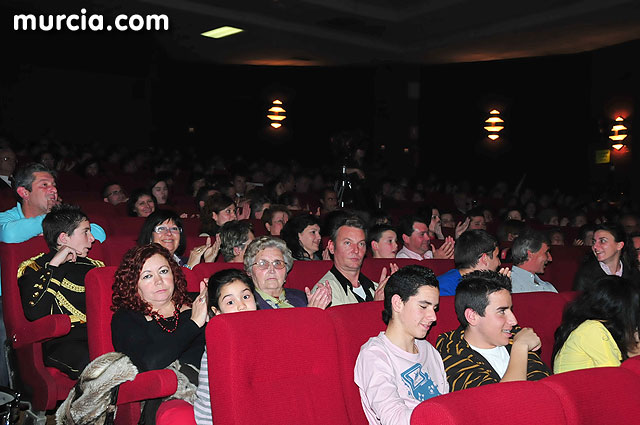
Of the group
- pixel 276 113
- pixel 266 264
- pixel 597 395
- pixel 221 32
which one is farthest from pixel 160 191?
pixel 276 113

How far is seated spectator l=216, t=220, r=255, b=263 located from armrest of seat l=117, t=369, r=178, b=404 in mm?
1335

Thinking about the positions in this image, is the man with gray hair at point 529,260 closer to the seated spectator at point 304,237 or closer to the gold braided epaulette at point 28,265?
the seated spectator at point 304,237

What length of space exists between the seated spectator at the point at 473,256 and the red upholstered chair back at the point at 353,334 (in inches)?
38.0

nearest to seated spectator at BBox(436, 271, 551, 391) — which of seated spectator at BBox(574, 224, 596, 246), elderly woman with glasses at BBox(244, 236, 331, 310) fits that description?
elderly woman with glasses at BBox(244, 236, 331, 310)

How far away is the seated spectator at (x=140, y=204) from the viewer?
4645 mm

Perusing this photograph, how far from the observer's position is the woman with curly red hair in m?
2.29

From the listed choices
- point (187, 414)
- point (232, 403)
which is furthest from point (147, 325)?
point (232, 403)

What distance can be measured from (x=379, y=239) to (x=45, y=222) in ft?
6.16

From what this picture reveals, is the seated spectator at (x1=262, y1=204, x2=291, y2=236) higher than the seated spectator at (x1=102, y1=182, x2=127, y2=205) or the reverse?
the reverse

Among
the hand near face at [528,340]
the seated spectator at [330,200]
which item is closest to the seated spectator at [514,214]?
the seated spectator at [330,200]

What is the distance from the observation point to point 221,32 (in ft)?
32.4

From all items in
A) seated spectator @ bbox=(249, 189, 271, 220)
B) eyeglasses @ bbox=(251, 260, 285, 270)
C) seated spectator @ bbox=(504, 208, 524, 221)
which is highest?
seated spectator @ bbox=(249, 189, 271, 220)

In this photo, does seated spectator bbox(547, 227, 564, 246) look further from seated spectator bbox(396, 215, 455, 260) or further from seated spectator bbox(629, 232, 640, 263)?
seated spectator bbox(396, 215, 455, 260)

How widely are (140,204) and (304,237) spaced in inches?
55.3
